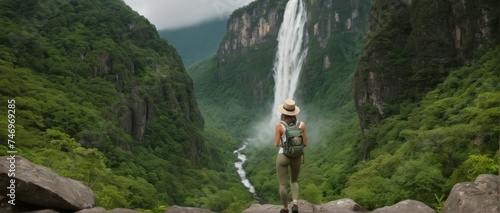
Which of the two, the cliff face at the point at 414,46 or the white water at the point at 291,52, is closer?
the cliff face at the point at 414,46

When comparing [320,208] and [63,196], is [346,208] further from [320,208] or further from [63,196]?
[63,196]

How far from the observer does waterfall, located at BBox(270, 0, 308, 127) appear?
507ft

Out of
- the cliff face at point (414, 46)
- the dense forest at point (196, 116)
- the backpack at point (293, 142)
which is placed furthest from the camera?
the cliff face at point (414, 46)

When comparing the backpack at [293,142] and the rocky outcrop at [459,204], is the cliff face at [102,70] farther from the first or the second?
the backpack at [293,142]

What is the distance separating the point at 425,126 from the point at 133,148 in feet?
155

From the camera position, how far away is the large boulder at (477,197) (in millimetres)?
10062

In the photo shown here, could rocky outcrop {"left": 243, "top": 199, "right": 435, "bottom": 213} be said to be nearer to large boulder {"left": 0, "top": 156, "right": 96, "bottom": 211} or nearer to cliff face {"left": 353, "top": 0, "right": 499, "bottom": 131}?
large boulder {"left": 0, "top": 156, "right": 96, "bottom": 211}

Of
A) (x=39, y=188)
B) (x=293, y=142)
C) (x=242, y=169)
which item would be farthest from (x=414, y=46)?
(x=39, y=188)

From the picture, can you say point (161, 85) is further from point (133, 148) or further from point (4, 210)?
point (4, 210)

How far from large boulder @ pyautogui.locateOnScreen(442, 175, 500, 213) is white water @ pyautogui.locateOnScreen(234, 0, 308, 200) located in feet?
437

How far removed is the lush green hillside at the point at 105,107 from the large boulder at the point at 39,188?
1544 centimetres

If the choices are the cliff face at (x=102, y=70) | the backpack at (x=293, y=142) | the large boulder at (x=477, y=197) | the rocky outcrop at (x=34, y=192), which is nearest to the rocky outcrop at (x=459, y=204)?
the large boulder at (x=477, y=197)

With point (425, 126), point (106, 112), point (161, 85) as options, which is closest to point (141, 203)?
point (106, 112)

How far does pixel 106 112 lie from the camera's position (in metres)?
67.9
